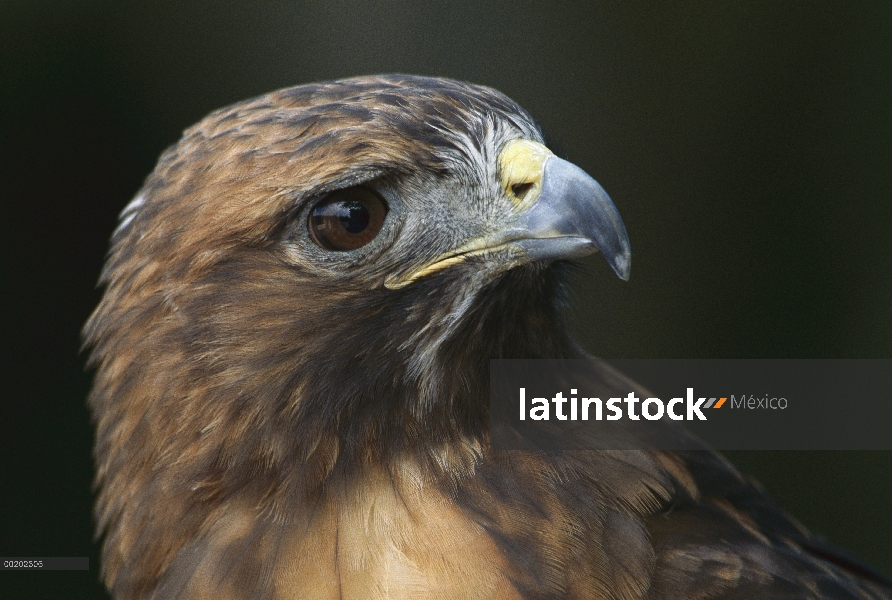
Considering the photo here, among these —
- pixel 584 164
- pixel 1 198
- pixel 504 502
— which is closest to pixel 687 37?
pixel 584 164

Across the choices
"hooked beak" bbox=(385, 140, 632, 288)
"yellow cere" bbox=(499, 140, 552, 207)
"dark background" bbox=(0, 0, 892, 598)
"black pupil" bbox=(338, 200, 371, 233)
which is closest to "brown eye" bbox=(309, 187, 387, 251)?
"black pupil" bbox=(338, 200, 371, 233)

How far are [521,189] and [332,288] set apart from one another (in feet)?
1.25

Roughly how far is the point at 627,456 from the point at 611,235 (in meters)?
0.46

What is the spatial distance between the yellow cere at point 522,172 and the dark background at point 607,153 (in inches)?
57.4

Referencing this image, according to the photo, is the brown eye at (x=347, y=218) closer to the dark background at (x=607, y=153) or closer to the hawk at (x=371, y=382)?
the hawk at (x=371, y=382)

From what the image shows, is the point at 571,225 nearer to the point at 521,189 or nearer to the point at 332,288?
the point at 521,189

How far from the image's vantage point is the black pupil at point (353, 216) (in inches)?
56.7

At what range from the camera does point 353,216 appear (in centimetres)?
145

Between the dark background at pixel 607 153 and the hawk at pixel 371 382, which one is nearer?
the hawk at pixel 371 382

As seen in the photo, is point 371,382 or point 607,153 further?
point 607,153

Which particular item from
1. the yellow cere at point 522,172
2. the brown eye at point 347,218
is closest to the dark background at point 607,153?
the yellow cere at point 522,172

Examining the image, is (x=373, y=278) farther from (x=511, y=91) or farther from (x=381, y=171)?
(x=511, y=91)

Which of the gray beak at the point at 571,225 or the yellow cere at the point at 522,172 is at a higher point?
the yellow cere at the point at 522,172

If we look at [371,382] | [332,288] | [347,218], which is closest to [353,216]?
[347,218]
